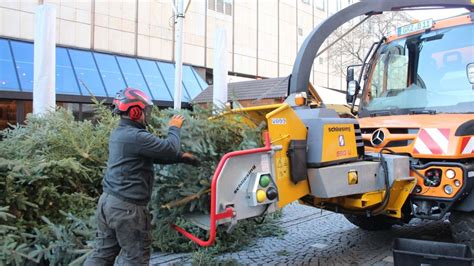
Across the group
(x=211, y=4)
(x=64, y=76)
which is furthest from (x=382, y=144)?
(x=211, y=4)

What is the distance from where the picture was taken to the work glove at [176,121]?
353 cm

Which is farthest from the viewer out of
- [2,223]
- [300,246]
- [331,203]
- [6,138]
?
[300,246]

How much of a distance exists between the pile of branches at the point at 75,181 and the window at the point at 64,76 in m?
9.66

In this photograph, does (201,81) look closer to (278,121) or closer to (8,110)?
(8,110)

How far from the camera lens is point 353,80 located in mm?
6062

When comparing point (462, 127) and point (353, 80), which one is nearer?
point (462, 127)

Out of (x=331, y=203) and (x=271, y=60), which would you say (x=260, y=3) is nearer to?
(x=271, y=60)

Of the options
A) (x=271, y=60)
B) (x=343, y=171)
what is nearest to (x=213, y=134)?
(x=343, y=171)

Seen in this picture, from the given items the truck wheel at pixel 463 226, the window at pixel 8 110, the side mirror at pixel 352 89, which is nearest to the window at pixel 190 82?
the window at pixel 8 110

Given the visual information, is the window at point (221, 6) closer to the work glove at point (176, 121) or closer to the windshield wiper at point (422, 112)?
the windshield wiper at point (422, 112)

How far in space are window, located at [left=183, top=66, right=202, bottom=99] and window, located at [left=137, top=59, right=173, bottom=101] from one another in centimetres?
127

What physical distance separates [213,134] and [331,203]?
66.9 inches

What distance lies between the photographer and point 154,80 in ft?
58.3

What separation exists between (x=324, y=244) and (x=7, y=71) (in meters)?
12.1
